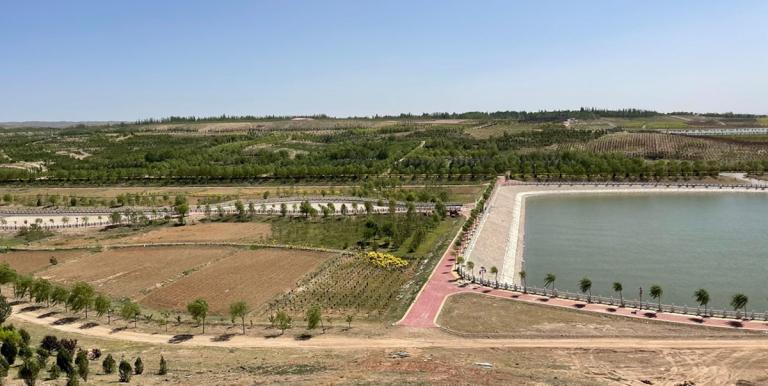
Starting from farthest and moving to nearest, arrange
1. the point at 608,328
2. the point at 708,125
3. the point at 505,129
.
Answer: the point at 708,125, the point at 505,129, the point at 608,328

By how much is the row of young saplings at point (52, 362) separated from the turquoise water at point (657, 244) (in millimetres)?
25699

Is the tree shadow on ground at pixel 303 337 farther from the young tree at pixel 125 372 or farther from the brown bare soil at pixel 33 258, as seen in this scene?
the brown bare soil at pixel 33 258

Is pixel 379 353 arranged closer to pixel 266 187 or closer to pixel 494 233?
pixel 494 233

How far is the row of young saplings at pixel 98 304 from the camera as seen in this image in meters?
29.7

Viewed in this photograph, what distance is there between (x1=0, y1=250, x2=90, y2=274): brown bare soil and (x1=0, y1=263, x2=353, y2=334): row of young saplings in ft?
27.0

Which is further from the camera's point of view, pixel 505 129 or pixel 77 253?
pixel 505 129

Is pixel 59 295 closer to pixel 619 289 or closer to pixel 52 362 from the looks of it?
pixel 52 362

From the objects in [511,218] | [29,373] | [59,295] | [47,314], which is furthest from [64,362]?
[511,218]

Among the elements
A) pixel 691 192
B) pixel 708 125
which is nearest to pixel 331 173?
pixel 691 192

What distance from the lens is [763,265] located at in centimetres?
4006

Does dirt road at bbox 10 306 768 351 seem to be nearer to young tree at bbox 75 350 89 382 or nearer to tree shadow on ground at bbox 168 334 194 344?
tree shadow on ground at bbox 168 334 194 344

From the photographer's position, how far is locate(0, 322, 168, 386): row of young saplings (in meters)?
20.7

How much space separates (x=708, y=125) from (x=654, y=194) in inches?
5135

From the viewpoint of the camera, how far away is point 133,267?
4247 cm
